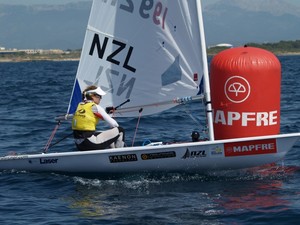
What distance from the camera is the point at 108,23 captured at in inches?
476

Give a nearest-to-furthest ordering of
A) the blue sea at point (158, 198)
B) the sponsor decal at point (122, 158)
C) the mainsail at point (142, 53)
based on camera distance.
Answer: the blue sea at point (158, 198), the sponsor decal at point (122, 158), the mainsail at point (142, 53)

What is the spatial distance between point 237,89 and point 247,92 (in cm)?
16

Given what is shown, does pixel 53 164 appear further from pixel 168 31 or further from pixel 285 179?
pixel 285 179

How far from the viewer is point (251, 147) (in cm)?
1074

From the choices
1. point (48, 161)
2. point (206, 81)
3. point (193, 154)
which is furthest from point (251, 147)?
point (48, 161)

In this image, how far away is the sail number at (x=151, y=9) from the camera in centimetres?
1152

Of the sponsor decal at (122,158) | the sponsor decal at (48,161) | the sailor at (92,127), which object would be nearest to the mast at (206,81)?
the sponsor decal at (122,158)

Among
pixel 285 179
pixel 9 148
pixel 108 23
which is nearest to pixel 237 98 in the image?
pixel 285 179

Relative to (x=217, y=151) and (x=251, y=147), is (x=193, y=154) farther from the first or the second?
(x=251, y=147)

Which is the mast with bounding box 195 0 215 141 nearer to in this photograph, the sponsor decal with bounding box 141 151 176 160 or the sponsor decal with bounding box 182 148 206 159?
the sponsor decal with bounding box 182 148 206 159

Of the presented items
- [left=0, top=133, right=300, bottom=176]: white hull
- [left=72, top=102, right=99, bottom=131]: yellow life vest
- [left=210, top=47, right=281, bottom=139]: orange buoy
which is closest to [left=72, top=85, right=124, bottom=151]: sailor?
[left=72, top=102, right=99, bottom=131]: yellow life vest

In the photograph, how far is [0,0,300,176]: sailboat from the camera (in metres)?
10.8

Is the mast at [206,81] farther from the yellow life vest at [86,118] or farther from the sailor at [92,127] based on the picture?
the yellow life vest at [86,118]

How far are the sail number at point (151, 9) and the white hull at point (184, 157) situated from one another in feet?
7.09
